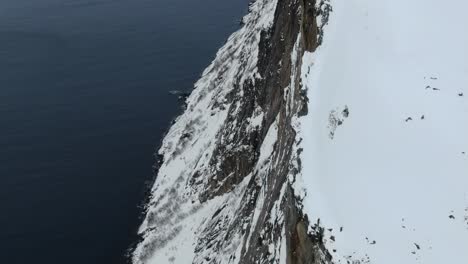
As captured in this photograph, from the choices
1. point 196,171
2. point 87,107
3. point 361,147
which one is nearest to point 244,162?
point 196,171

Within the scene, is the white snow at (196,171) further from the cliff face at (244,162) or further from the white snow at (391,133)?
the white snow at (391,133)

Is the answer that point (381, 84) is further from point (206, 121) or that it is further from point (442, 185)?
point (206, 121)

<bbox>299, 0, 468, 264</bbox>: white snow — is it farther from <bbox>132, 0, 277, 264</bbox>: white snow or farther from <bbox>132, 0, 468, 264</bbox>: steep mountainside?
<bbox>132, 0, 277, 264</bbox>: white snow

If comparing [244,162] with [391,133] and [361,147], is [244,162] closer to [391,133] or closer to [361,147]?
[361,147]

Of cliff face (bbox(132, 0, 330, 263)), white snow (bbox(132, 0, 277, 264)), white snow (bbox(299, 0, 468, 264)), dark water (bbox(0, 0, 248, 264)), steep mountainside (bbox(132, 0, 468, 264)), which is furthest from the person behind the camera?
dark water (bbox(0, 0, 248, 264))

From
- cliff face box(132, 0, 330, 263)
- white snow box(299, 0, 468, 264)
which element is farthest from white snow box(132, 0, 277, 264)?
white snow box(299, 0, 468, 264)

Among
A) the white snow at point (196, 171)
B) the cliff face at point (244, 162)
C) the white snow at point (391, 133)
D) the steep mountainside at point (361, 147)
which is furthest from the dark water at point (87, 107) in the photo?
the white snow at point (391, 133)
